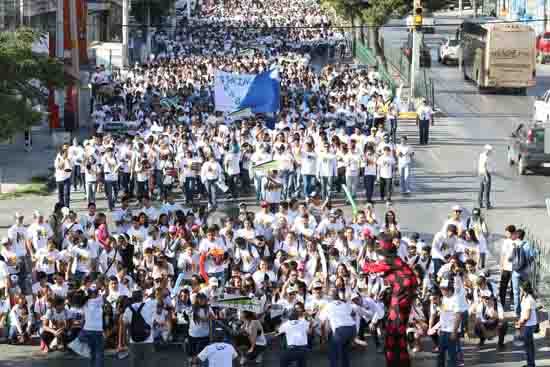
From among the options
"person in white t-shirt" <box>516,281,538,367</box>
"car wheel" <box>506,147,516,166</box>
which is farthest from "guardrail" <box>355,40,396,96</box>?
"person in white t-shirt" <box>516,281,538,367</box>

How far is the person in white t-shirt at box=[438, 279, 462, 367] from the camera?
15406mm

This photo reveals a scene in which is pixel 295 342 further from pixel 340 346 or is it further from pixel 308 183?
pixel 308 183

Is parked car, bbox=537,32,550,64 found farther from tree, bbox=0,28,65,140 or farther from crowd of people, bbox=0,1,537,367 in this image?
tree, bbox=0,28,65,140

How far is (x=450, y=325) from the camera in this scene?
50.6 feet

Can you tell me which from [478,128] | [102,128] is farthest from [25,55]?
[478,128]

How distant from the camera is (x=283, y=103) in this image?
3844cm

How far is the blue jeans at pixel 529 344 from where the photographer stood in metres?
15.5

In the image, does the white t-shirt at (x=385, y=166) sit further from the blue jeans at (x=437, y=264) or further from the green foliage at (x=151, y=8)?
the green foliage at (x=151, y=8)

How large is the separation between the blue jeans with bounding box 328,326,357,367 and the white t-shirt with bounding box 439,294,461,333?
1131 millimetres

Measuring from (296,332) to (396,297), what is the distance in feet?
4.29

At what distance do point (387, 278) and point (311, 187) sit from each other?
1305cm

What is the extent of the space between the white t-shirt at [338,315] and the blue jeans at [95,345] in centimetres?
278

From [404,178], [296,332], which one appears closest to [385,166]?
[404,178]

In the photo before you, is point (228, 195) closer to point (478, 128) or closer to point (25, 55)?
point (25, 55)
